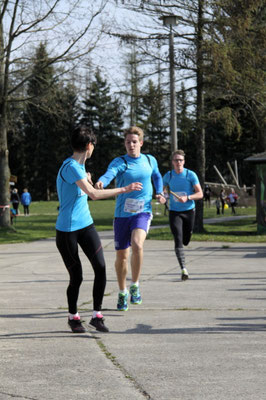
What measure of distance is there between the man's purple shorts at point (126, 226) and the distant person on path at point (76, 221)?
1258 millimetres

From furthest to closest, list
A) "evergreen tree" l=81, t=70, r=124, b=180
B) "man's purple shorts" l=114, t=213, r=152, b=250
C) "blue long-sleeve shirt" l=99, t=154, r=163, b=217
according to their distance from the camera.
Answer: "evergreen tree" l=81, t=70, r=124, b=180
"man's purple shorts" l=114, t=213, r=152, b=250
"blue long-sleeve shirt" l=99, t=154, r=163, b=217

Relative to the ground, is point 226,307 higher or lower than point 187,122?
lower

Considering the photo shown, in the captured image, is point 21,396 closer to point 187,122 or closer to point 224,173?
point 187,122

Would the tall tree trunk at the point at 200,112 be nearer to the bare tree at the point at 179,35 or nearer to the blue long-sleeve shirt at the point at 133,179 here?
the bare tree at the point at 179,35

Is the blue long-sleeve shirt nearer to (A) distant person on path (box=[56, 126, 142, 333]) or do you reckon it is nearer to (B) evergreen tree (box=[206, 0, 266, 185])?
(A) distant person on path (box=[56, 126, 142, 333])

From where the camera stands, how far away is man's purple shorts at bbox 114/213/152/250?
7.68 meters

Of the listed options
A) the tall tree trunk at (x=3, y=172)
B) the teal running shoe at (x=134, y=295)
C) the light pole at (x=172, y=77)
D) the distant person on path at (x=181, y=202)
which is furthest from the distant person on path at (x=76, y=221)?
the tall tree trunk at (x=3, y=172)

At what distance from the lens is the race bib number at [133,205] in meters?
7.61

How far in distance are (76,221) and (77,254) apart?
32 cm

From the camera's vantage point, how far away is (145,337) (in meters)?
6.12

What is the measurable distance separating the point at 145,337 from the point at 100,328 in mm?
505

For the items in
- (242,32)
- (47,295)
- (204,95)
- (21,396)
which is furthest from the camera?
(204,95)

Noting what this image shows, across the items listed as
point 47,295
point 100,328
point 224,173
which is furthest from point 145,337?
point 224,173

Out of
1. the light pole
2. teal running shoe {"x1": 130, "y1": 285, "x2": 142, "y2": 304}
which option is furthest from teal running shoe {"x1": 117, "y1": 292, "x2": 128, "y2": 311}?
the light pole
